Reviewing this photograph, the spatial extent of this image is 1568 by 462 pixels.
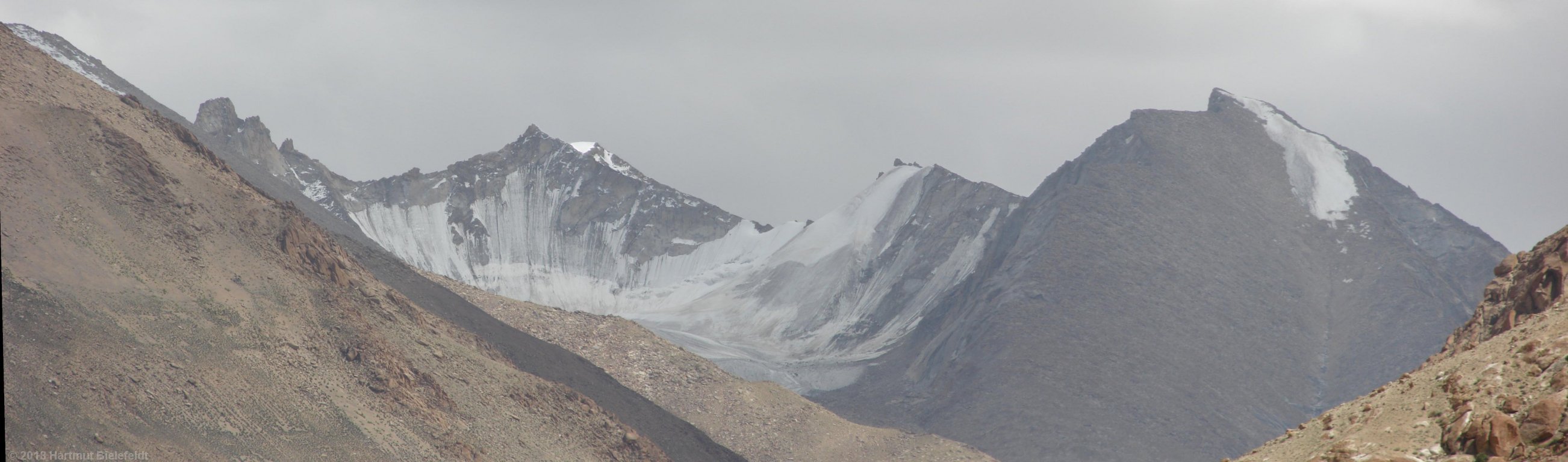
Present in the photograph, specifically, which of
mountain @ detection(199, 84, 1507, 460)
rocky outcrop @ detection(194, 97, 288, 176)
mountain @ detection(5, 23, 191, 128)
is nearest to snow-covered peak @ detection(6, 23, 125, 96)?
mountain @ detection(5, 23, 191, 128)

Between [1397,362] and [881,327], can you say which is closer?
[1397,362]

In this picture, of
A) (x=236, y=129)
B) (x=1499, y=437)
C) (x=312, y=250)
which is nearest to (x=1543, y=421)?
(x=1499, y=437)

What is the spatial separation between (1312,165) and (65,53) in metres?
143

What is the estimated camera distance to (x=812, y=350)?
6870 inches

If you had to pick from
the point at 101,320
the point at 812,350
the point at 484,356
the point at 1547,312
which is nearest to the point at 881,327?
the point at 812,350

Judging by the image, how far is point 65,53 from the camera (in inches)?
5069

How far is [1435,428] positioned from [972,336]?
400ft

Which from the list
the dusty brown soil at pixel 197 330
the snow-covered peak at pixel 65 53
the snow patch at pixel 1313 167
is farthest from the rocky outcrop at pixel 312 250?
the snow patch at pixel 1313 167

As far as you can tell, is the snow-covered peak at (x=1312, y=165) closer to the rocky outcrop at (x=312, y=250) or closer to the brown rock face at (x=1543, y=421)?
the rocky outcrop at (x=312, y=250)

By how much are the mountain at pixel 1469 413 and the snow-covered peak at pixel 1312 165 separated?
491ft

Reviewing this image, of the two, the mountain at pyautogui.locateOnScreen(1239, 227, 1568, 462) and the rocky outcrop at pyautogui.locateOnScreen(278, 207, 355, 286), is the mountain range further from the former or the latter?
the mountain at pyautogui.locateOnScreen(1239, 227, 1568, 462)

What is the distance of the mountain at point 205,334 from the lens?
43906 mm

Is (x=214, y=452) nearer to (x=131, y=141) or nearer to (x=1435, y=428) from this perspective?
(x=131, y=141)

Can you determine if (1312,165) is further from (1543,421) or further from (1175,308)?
(1543,421)
